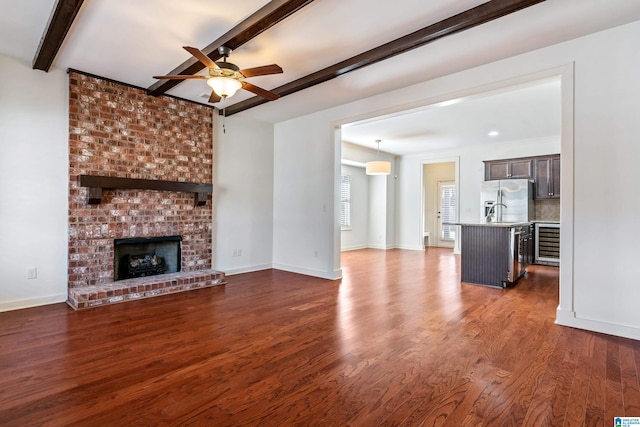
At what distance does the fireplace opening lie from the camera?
4319 millimetres

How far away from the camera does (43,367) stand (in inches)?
87.5

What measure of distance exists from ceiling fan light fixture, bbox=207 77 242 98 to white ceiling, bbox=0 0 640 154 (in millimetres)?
408

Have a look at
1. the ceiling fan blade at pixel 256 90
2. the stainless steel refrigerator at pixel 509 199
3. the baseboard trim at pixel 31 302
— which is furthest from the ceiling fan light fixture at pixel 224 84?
the stainless steel refrigerator at pixel 509 199

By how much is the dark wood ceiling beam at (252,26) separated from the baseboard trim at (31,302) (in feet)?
10.1

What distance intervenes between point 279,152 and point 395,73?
291 cm

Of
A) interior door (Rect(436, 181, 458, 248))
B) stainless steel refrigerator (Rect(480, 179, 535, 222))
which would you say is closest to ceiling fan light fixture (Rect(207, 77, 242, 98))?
stainless steel refrigerator (Rect(480, 179, 535, 222))

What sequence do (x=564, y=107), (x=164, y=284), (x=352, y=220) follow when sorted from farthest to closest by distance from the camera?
1. (x=352, y=220)
2. (x=164, y=284)
3. (x=564, y=107)

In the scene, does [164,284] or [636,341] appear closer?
[636,341]

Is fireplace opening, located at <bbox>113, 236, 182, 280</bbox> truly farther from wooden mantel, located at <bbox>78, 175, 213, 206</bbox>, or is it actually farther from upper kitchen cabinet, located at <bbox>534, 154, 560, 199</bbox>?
Result: upper kitchen cabinet, located at <bbox>534, 154, 560, 199</bbox>

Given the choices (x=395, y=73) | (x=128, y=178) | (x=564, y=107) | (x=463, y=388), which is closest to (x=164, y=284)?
(x=128, y=178)

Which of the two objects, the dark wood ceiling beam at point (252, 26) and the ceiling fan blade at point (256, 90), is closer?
the dark wood ceiling beam at point (252, 26)

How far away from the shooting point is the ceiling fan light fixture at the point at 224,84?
3084 millimetres

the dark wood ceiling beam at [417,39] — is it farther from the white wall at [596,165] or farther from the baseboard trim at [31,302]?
the baseboard trim at [31,302]

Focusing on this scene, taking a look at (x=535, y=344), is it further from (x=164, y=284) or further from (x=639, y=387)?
(x=164, y=284)
